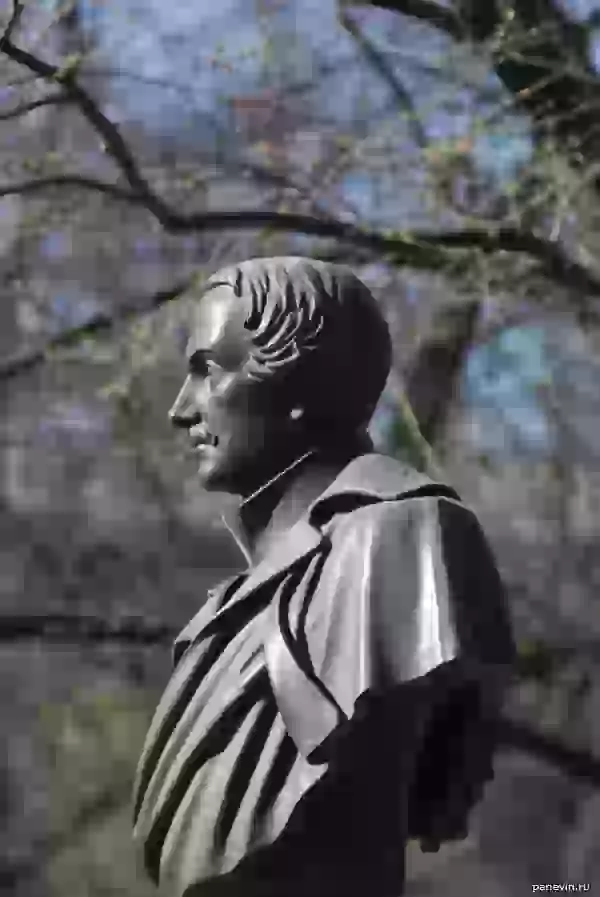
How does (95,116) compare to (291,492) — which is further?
(95,116)

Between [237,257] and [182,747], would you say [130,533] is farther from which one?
[182,747]

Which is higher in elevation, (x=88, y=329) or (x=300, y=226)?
(x=300, y=226)

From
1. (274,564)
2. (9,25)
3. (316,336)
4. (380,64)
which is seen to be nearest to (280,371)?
(316,336)

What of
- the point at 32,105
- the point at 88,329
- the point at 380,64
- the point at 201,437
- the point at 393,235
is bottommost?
the point at 88,329

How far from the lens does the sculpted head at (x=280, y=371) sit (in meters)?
0.77

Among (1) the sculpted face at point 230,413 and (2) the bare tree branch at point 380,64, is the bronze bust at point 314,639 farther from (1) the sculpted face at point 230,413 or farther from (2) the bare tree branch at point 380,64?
(2) the bare tree branch at point 380,64

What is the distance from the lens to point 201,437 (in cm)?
80

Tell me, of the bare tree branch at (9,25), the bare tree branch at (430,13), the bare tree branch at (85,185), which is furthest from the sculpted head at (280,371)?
the bare tree branch at (430,13)

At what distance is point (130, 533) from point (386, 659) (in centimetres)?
205

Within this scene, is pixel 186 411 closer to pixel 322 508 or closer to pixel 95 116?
pixel 322 508

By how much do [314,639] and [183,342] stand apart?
1.88 meters

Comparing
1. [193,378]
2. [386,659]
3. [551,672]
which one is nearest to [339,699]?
[386,659]

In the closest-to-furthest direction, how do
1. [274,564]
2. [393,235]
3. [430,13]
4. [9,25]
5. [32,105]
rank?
[274,564]
[9,25]
[32,105]
[393,235]
[430,13]

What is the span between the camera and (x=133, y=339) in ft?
8.21
